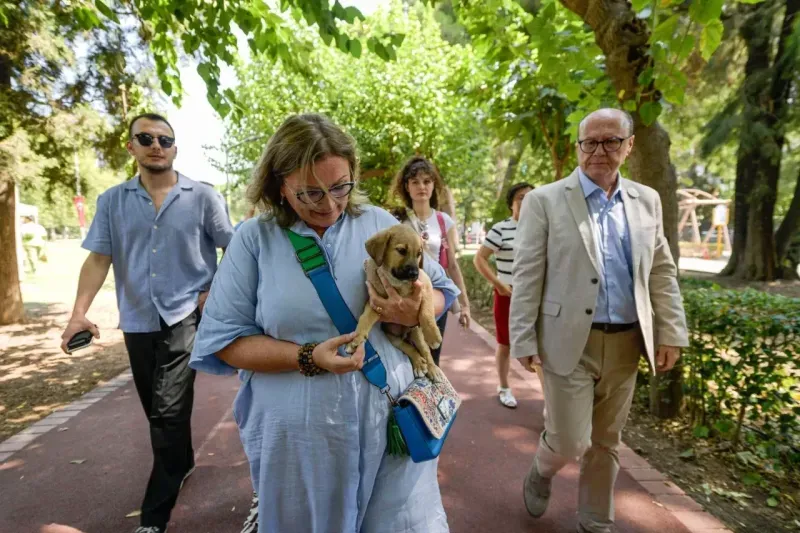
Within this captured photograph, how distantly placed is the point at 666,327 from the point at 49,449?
18.5 ft

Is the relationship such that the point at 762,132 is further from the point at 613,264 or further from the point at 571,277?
the point at 571,277

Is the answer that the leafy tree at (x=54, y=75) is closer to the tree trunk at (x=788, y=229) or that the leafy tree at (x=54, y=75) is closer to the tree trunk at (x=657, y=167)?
the tree trunk at (x=657, y=167)

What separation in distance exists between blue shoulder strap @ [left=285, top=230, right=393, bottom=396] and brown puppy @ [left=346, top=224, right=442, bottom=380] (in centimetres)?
7

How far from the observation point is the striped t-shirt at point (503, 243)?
17.2 feet

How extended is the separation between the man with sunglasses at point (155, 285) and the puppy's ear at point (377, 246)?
199 cm

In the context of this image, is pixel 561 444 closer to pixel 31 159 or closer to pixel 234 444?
pixel 234 444

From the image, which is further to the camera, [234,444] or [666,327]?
[234,444]

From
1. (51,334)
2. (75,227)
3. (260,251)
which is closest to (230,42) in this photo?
(260,251)

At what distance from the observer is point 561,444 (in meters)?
2.87

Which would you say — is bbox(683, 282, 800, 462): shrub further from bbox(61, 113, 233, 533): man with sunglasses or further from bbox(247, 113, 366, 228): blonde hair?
bbox(61, 113, 233, 533): man with sunglasses

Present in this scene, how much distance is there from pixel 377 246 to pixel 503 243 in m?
3.70

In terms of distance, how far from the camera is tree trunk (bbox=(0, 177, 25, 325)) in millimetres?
9430

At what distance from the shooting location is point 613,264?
112 inches

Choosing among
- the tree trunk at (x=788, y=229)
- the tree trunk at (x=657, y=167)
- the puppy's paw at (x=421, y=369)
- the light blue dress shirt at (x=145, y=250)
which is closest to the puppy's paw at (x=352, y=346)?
the puppy's paw at (x=421, y=369)
